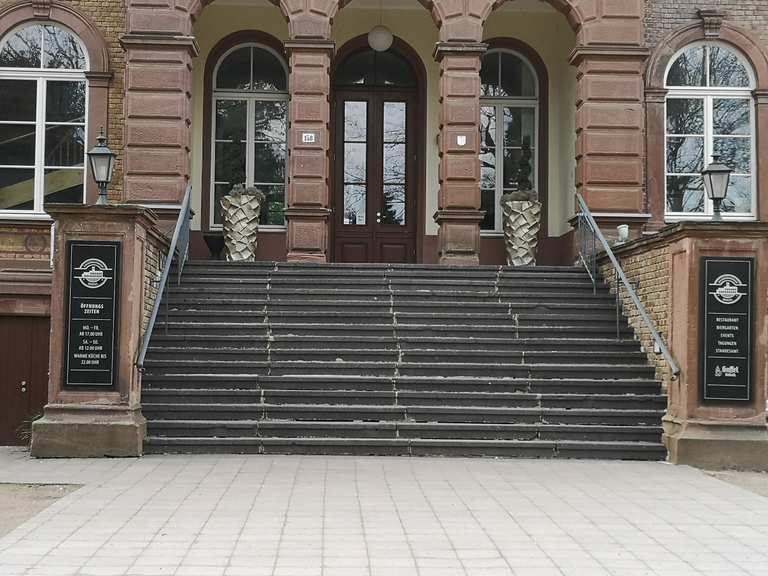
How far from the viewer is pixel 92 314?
10.4 meters

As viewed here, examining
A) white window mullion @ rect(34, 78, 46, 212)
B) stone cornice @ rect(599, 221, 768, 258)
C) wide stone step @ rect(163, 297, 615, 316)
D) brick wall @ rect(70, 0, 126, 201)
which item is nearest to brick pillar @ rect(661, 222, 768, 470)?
stone cornice @ rect(599, 221, 768, 258)

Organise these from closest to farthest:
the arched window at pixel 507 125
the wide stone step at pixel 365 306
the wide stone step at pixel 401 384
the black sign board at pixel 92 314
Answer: the black sign board at pixel 92 314 → the wide stone step at pixel 401 384 → the wide stone step at pixel 365 306 → the arched window at pixel 507 125

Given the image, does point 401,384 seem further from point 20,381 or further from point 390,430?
point 20,381

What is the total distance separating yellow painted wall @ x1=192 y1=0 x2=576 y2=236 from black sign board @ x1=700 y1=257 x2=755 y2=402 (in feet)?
20.3

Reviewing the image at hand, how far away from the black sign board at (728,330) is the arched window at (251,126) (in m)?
8.17

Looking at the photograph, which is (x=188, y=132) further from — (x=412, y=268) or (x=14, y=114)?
(x=412, y=268)

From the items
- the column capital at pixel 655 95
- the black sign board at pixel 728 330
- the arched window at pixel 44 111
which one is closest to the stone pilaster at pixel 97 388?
the arched window at pixel 44 111

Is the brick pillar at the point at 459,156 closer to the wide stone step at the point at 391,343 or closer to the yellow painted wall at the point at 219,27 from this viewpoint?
the wide stone step at the point at 391,343

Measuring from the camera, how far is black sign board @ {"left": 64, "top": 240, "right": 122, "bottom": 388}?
10328 millimetres

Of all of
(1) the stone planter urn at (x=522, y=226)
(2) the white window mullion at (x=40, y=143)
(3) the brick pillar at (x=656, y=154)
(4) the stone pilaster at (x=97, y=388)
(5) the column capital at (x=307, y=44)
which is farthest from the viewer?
(3) the brick pillar at (x=656, y=154)

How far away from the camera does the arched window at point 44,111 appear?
1524cm

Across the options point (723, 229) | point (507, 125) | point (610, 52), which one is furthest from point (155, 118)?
point (723, 229)

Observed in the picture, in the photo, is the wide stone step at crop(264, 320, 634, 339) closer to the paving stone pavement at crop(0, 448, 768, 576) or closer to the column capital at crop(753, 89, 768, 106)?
the paving stone pavement at crop(0, 448, 768, 576)

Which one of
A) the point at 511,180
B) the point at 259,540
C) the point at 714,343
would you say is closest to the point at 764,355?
the point at 714,343
